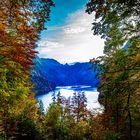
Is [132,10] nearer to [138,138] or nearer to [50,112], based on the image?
[138,138]

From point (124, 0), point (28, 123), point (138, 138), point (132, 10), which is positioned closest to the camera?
point (124, 0)

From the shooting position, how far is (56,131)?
57312 mm

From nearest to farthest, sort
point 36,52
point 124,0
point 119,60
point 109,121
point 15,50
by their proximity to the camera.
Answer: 1. point 124,0
2. point 119,60
3. point 15,50
4. point 36,52
5. point 109,121

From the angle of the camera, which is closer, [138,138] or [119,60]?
[119,60]

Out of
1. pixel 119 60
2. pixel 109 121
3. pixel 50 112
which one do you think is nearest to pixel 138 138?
pixel 109 121

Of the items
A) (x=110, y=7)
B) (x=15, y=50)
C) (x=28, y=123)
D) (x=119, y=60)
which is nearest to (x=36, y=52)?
(x=15, y=50)

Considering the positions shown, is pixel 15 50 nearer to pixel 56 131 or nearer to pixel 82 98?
pixel 56 131

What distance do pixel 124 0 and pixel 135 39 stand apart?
512cm

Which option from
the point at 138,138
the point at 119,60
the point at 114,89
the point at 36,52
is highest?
the point at 36,52

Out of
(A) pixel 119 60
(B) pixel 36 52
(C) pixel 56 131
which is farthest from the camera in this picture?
(C) pixel 56 131

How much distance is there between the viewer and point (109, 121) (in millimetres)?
44312

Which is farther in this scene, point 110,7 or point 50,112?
point 50,112

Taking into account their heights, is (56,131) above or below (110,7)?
below

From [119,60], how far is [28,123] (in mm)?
34305
